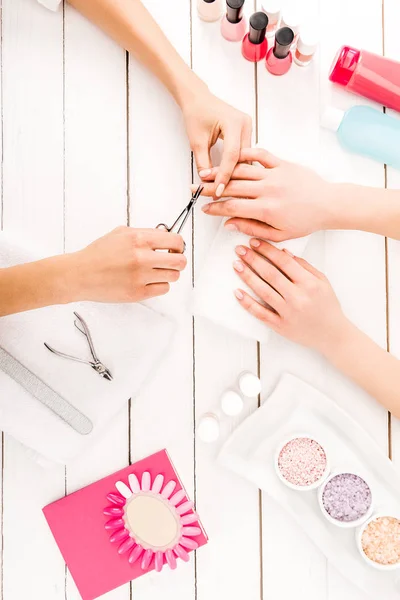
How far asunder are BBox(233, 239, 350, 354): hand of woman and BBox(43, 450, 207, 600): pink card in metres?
0.34

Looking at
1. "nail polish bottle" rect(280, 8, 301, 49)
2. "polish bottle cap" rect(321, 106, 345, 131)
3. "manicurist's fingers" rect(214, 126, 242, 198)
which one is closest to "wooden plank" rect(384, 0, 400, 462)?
A: "polish bottle cap" rect(321, 106, 345, 131)

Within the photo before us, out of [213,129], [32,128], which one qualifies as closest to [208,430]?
[213,129]

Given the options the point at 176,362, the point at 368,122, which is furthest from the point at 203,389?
the point at 368,122

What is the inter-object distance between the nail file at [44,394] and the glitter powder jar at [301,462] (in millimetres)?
352

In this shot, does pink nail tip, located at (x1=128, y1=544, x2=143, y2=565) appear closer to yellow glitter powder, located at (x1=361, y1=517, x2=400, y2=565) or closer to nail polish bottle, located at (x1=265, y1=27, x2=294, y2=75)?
yellow glitter powder, located at (x1=361, y1=517, x2=400, y2=565)

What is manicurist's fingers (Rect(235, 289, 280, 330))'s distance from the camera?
0.97 m

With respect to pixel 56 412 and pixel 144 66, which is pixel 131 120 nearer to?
pixel 144 66

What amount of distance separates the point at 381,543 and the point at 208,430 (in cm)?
36

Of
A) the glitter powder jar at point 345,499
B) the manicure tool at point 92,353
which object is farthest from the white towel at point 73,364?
the glitter powder jar at point 345,499

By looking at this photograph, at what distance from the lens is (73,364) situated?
3.36 feet

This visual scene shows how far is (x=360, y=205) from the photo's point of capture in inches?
38.7

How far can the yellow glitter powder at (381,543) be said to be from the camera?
995 mm

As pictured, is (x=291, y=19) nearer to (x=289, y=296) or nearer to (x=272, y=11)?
(x=272, y=11)

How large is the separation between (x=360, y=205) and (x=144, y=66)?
0.48 metres
